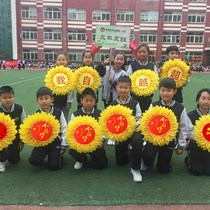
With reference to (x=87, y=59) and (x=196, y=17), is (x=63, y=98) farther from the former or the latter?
(x=196, y=17)

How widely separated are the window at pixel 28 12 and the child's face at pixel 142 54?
116 feet

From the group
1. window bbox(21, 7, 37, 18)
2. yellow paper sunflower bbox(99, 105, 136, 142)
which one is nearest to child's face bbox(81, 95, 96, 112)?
yellow paper sunflower bbox(99, 105, 136, 142)

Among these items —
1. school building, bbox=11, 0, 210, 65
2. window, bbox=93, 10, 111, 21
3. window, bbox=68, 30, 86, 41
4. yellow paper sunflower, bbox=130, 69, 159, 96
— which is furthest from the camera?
window, bbox=68, 30, 86, 41

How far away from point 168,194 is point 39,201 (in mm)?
1384

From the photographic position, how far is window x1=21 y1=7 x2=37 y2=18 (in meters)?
35.9

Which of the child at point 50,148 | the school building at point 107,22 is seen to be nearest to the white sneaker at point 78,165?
the child at point 50,148

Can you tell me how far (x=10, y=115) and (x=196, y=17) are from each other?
3755 centimetres

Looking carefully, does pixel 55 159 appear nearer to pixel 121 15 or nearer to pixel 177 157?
pixel 177 157

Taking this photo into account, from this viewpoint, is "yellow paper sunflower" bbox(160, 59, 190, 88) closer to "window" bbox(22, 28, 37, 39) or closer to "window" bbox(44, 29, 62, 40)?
"window" bbox(44, 29, 62, 40)

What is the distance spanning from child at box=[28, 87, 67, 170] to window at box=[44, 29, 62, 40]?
35.0 metres

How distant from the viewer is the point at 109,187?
117 inches

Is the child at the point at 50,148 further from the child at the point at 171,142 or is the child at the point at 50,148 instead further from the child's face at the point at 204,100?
the child's face at the point at 204,100

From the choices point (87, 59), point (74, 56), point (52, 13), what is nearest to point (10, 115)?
point (87, 59)

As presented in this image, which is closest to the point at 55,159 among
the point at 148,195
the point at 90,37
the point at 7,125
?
the point at 7,125
